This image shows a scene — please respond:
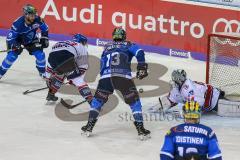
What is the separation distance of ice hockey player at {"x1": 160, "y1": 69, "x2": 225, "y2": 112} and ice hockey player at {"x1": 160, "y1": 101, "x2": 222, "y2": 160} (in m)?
3.63

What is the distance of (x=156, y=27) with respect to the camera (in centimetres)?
1320

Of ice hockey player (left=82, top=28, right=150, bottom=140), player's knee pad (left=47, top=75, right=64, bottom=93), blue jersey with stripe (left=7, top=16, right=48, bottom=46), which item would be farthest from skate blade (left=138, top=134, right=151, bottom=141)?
blue jersey with stripe (left=7, top=16, right=48, bottom=46)

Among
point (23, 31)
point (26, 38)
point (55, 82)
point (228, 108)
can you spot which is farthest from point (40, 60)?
point (228, 108)

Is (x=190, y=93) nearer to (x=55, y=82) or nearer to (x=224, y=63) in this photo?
(x=224, y=63)

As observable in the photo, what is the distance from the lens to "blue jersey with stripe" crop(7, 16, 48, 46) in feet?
37.4

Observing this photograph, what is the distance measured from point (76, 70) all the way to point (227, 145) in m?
2.52

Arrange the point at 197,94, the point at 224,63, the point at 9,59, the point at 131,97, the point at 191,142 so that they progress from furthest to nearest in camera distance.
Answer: the point at 9,59
the point at 224,63
the point at 197,94
the point at 131,97
the point at 191,142

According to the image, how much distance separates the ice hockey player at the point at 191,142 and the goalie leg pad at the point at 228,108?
4.16 metres

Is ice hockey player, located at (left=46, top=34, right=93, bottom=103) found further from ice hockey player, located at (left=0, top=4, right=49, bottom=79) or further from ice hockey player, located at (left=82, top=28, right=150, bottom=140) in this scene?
ice hockey player, located at (left=0, top=4, right=49, bottom=79)

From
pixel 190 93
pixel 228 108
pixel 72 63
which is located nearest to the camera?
pixel 190 93

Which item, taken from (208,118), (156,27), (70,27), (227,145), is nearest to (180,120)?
(208,118)

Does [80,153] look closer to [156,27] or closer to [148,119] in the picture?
[148,119]

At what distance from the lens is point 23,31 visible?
1148cm

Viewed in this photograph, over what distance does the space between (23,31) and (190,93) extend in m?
3.38
